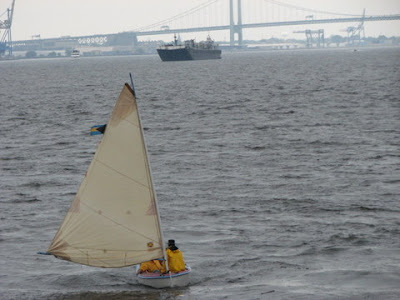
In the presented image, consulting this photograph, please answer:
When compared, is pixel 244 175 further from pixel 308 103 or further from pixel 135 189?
pixel 308 103

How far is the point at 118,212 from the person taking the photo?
57.6ft

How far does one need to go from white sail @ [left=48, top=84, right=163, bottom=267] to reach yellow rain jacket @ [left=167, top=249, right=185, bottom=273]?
386 millimetres

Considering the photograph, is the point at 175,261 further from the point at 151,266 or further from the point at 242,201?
the point at 242,201

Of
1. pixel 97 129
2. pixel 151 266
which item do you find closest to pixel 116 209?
pixel 151 266

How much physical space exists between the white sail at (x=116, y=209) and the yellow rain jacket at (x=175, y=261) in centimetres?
39

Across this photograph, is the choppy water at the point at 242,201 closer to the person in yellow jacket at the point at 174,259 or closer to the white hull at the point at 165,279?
the white hull at the point at 165,279

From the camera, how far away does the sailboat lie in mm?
17109

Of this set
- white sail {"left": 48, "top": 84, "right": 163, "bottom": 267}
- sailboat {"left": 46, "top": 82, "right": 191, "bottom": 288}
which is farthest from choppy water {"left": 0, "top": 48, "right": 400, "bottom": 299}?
white sail {"left": 48, "top": 84, "right": 163, "bottom": 267}

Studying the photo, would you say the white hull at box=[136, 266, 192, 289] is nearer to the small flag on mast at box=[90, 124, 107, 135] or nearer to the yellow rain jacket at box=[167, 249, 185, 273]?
the yellow rain jacket at box=[167, 249, 185, 273]

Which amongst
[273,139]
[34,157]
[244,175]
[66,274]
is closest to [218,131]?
[273,139]

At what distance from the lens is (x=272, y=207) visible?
26.1 meters

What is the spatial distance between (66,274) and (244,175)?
13.7m

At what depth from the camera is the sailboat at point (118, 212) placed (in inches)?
674

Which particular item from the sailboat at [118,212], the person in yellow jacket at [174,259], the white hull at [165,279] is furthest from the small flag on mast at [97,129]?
the white hull at [165,279]
